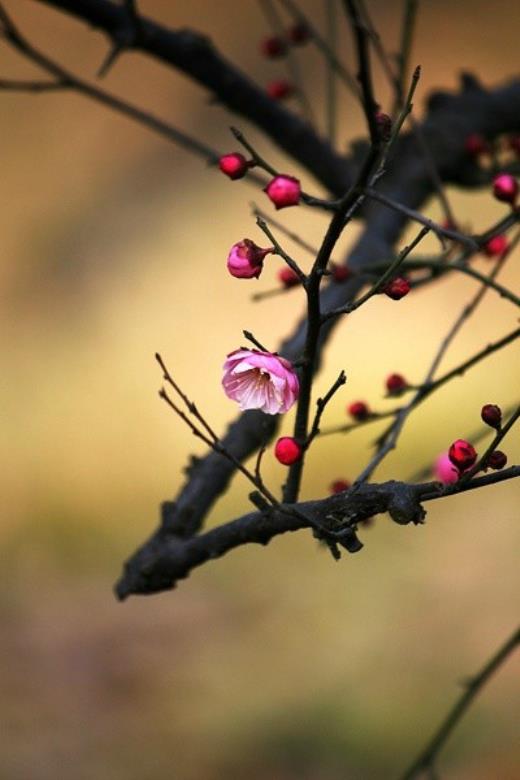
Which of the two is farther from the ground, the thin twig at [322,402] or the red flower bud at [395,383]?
the red flower bud at [395,383]

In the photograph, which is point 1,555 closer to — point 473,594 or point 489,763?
point 473,594

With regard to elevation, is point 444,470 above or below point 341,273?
below

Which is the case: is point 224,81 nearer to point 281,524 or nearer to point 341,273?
point 341,273

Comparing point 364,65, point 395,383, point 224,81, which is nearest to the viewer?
point 364,65

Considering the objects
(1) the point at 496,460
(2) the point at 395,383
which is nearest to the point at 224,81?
(2) the point at 395,383

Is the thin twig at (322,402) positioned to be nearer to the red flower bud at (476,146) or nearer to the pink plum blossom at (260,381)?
the pink plum blossom at (260,381)

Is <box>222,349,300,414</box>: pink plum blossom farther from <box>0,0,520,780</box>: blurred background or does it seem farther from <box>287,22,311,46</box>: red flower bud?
<box>0,0,520,780</box>: blurred background

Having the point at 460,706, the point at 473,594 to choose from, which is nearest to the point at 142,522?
the point at 473,594

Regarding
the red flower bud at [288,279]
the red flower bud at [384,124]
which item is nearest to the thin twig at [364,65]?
the red flower bud at [384,124]

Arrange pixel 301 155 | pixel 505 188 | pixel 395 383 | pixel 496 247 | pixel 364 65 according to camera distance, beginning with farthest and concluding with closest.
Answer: pixel 301 155, pixel 496 247, pixel 395 383, pixel 505 188, pixel 364 65
